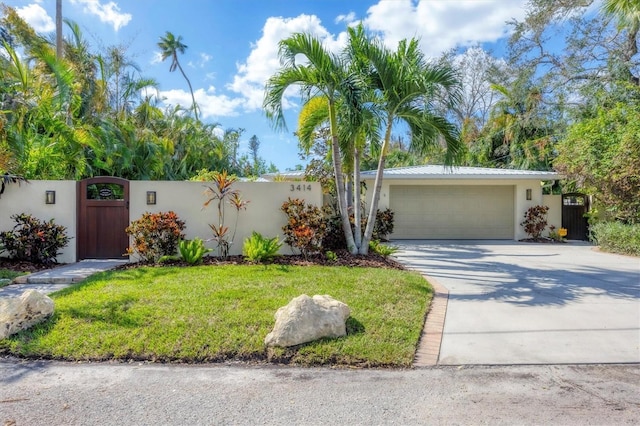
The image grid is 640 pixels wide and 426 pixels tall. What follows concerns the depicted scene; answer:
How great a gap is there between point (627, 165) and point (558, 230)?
433 cm

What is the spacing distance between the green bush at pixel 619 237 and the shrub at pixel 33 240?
1511 centimetres

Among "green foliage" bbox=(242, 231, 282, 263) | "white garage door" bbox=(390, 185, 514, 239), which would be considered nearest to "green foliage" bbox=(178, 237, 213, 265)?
"green foliage" bbox=(242, 231, 282, 263)

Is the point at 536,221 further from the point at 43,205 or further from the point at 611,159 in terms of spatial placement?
the point at 43,205

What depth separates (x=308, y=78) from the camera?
27.2 feet

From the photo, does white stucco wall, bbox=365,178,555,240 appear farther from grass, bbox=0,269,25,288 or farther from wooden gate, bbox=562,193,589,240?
grass, bbox=0,269,25,288

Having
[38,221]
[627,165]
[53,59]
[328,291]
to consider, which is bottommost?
[328,291]

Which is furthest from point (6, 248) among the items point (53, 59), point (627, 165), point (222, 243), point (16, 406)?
point (627, 165)

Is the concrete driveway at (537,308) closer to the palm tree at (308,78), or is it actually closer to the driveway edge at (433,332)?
the driveway edge at (433,332)

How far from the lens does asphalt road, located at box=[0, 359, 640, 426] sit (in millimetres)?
2965

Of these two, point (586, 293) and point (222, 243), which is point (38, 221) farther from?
point (586, 293)

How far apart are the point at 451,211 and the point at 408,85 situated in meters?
8.85

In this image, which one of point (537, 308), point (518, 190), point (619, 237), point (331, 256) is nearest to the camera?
point (537, 308)

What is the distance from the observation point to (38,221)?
29.1 feet

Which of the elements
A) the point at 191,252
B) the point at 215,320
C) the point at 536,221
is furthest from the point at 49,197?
the point at 536,221
